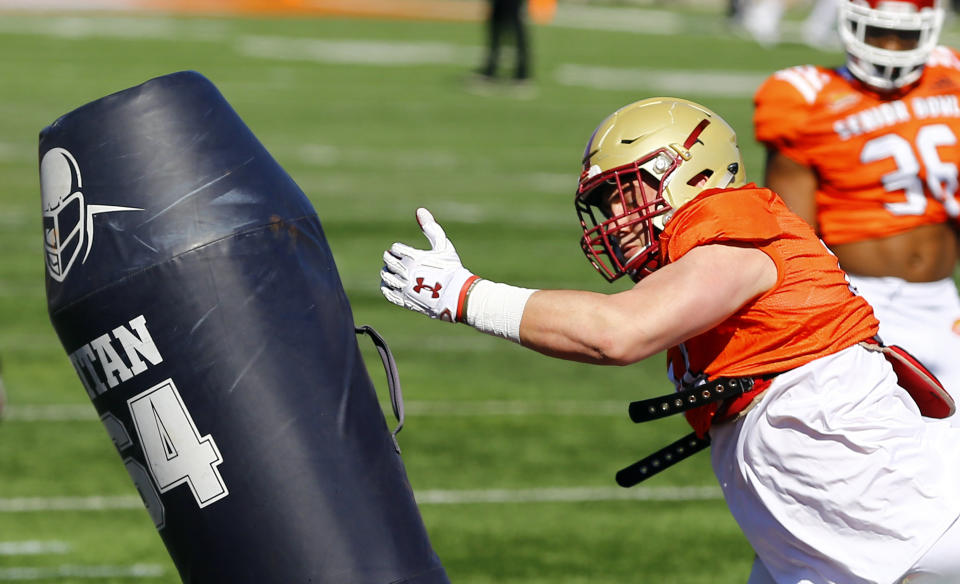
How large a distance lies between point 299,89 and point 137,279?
1589cm

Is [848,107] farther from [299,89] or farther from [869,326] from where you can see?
[299,89]

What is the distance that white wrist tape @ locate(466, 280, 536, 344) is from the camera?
2.84 metres

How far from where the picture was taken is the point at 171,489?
9.91 ft

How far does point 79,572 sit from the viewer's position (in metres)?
5.30

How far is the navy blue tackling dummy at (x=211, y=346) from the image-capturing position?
2.96 meters

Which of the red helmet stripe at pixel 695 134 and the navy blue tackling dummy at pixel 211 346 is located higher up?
the red helmet stripe at pixel 695 134

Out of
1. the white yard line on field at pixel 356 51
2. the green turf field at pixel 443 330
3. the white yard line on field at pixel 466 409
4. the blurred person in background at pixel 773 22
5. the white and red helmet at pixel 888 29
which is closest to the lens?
the white and red helmet at pixel 888 29

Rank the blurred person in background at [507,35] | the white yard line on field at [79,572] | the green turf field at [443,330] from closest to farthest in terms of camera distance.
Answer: the white yard line on field at [79,572] < the green turf field at [443,330] < the blurred person in background at [507,35]

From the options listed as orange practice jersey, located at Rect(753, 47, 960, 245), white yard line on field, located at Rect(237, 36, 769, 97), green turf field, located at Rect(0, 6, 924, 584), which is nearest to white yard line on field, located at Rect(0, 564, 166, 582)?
green turf field, located at Rect(0, 6, 924, 584)

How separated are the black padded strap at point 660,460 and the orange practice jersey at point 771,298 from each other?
0.32 m

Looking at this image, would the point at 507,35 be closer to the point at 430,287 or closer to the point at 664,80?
the point at 664,80

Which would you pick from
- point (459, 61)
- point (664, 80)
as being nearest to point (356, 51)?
point (459, 61)

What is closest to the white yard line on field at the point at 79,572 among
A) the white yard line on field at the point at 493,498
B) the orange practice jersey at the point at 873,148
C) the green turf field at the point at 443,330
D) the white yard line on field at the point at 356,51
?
the green turf field at the point at 443,330

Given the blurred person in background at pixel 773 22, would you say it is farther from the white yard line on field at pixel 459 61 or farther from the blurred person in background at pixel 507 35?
the blurred person in background at pixel 507 35
